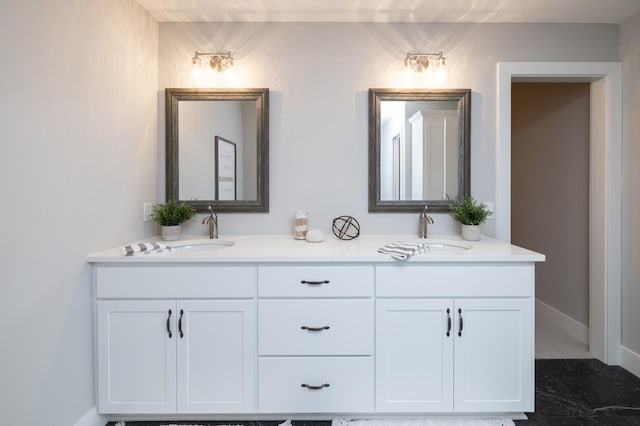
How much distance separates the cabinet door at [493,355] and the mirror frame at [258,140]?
136cm

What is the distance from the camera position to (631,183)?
89.0 inches

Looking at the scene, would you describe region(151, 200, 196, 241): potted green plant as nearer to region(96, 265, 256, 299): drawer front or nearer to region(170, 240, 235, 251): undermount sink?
region(170, 240, 235, 251): undermount sink

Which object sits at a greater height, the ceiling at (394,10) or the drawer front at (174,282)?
the ceiling at (394,10)

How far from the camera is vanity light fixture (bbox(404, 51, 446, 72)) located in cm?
225

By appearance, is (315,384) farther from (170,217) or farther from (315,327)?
(170,217)

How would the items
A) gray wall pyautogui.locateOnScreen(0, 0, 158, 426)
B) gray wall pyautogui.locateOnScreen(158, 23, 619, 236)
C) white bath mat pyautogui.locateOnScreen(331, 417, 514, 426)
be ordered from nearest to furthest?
gray wall pyautogui.locateOnScreen(0, 0, 158, 426)
white bath mat pyautogui.locateOnScreen(331, 417, 514, 426)
gray wall pyautogui.locateOnScreen(158, 23, 619, 236)

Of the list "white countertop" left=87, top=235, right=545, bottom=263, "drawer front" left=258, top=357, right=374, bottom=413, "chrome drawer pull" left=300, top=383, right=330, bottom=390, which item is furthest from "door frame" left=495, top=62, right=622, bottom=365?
"chrome drawer pull" left=300, top=383, right=330, bottom=390

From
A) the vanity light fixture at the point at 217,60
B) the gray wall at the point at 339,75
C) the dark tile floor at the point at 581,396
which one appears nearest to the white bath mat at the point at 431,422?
the dark tile floor at the point at 581,396

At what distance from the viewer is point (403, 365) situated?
174 cm

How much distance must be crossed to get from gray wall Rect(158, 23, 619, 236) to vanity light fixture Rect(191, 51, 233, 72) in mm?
61

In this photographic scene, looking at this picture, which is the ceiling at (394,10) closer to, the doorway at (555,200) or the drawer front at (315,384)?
the doorway at (555,200)

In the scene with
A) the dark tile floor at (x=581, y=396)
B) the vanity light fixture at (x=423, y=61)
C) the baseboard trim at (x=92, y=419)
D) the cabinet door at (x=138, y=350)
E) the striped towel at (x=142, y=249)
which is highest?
the vanity light fixture at (x=423, y=61)

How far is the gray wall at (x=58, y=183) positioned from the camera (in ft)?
4.29

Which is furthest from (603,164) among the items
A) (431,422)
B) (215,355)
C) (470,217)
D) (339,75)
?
(215,355)
